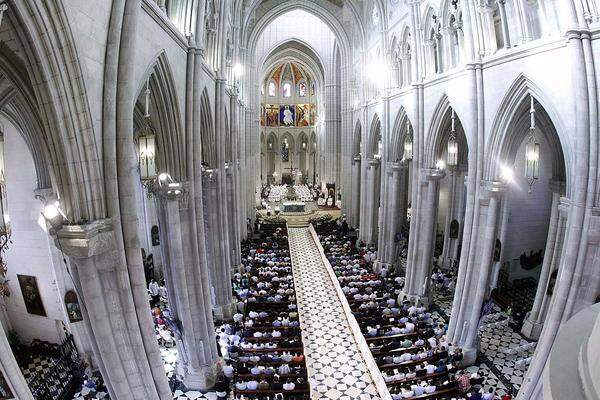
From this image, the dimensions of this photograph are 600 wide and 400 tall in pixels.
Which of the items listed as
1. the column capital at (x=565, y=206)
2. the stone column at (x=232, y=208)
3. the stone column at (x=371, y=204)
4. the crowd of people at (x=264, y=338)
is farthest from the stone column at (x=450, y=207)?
the stone column at (x=232, y=208)

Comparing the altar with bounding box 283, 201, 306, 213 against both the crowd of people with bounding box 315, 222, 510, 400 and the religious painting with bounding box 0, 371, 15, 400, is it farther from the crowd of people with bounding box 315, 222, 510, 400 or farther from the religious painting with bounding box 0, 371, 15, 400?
the religious painting with bounding box 0, 371, 15, 400

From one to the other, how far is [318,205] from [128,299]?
39179mm

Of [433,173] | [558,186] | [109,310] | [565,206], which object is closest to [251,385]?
[109,310]

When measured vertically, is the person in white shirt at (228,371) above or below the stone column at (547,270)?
below

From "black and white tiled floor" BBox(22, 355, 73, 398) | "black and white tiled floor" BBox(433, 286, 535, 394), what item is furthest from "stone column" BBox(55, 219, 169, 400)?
"black and white tiled floor" BBox(433, 286, 535, 394)

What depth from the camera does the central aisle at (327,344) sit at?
12.4 metres

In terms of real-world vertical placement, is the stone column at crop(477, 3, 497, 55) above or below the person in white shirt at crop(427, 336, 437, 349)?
above

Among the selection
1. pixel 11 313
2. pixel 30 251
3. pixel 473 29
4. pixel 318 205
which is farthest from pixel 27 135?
pixel 318 205

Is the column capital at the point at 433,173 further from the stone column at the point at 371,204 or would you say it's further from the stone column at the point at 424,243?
the stone column at the point at 371,204

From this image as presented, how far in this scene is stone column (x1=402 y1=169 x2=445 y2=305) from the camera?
57.8ft

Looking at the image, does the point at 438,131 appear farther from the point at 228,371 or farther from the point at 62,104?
the point at 62,104

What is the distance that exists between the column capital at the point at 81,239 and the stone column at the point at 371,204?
22.1 m

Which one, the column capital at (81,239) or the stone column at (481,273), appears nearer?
the column capital at (81,239)

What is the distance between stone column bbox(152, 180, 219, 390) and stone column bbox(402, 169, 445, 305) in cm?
1057
